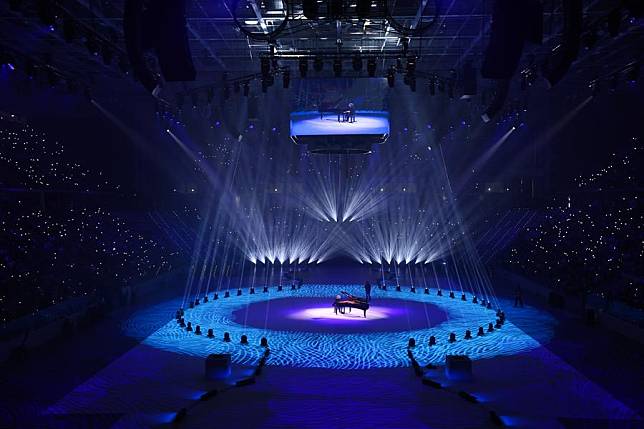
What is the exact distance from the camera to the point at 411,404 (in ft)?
35.0

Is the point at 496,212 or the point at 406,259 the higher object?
the point at 496,212

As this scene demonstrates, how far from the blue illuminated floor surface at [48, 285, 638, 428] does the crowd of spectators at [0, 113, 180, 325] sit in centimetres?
333

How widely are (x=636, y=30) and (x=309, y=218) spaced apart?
23434 millimetres

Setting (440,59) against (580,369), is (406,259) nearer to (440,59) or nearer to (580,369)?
(440,59)

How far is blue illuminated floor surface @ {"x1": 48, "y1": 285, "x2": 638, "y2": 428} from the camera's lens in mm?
10031

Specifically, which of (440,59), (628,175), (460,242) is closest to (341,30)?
(440,59)

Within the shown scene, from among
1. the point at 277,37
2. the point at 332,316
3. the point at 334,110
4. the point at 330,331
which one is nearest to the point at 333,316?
the point at 332,316

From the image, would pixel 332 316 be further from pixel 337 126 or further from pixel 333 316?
pixel 337 126

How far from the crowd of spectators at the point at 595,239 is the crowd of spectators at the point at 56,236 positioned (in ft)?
61.0

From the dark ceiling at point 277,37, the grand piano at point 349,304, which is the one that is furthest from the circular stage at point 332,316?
the dark ceiling at point 277,37

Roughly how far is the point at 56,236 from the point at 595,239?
2351 cm

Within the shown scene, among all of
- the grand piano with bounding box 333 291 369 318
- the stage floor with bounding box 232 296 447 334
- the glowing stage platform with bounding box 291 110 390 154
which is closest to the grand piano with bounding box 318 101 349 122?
the glowing stage platform with bounding box 291 110 390 154

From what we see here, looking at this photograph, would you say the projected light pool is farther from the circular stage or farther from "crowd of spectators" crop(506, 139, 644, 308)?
"crowd of spectators" crop(506, 139, 644, 308)

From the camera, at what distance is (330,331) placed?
57.1 ft
